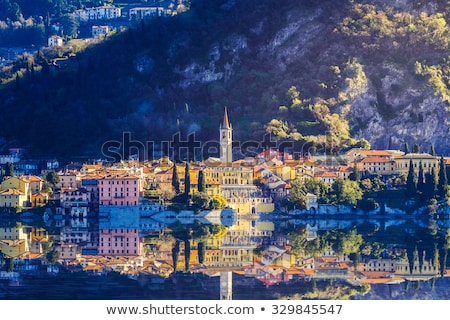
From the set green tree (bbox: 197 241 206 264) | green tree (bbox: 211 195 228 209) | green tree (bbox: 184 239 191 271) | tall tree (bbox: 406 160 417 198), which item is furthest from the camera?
tall tree (bbox: 406 160 417 198)

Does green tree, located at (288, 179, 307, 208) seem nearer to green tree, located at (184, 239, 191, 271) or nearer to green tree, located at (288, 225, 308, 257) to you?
green tree, located at (288, 225, 308, 257)

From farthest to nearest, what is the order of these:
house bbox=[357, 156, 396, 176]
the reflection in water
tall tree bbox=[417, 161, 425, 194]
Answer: house bbox=[357, 156, 396, 176], tall tree bbox=[417, 161, 425, 194], the reflection in water

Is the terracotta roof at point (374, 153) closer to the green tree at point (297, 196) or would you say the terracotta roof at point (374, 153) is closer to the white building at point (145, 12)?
the green tree at point (297, 196)

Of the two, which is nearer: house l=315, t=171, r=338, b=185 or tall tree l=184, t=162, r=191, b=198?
tall tree l=184, t=162, r=191, b=198

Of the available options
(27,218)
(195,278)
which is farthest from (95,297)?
(27,218)

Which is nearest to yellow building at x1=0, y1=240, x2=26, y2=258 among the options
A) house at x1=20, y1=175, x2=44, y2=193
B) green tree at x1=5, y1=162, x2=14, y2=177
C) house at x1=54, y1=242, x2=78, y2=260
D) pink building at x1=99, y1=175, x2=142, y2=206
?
house at x1=54, y1=242, x2=78, y2=260

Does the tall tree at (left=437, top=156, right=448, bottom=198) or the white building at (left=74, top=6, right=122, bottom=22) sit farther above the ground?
the white building at (left=74, top=6, right=122, bottom=22)

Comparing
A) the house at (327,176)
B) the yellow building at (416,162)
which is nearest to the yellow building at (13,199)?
the house at (327,176)

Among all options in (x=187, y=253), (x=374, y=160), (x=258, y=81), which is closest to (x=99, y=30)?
(x=258, y=81)
